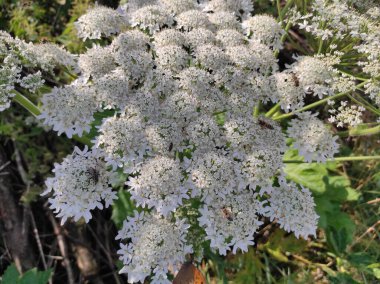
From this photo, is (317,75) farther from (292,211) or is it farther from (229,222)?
(229,222)

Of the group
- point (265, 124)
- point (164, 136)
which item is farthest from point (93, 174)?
point (265, 124)

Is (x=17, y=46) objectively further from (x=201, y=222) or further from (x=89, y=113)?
(x=201, y=222)

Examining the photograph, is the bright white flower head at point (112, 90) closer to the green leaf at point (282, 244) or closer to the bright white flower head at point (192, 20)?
the bright white flower head at point (192, 20)

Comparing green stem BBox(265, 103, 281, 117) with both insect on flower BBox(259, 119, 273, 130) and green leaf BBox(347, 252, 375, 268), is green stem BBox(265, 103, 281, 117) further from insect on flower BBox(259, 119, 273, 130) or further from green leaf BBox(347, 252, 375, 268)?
green leaf BBox(347, 252, 375, 268)

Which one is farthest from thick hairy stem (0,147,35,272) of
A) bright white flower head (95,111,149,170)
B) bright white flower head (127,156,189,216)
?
bright white flower head (127,156,189,216)

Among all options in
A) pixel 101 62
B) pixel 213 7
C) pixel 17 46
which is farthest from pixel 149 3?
pixel 17 46

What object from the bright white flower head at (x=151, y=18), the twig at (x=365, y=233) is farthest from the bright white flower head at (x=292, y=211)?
the bright white flower head at (x=151, y=18)
